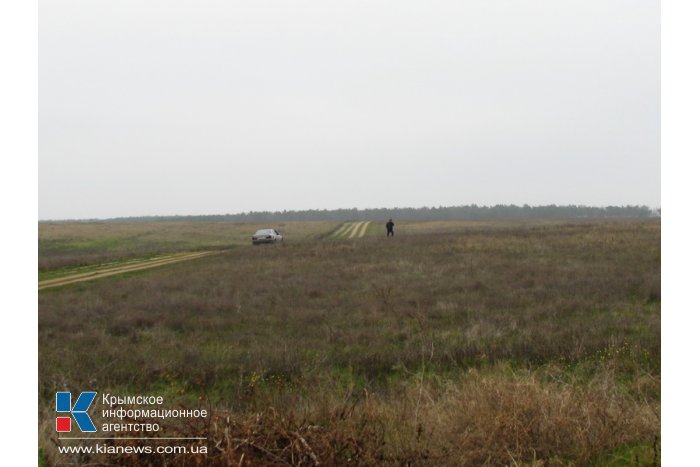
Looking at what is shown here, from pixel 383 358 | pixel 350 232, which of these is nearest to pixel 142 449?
pixel 383 358

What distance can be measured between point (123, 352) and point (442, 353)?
18.2ft

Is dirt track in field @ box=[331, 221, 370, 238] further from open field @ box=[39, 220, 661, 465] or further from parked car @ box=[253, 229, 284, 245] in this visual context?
open field @ box=[39, 220, 661, 465]

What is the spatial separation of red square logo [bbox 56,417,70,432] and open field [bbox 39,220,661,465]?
107 millimetres

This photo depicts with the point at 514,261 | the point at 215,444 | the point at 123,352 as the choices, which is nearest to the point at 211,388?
the point at 123,352

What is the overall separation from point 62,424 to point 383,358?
14.7ft

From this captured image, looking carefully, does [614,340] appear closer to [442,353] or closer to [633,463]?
[442,353]

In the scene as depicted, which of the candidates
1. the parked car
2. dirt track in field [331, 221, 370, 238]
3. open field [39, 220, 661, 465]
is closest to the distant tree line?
dirt track in field [331, 221, 370, 238]

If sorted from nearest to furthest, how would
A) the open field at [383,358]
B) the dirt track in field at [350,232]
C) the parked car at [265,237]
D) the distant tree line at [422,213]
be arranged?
1. the open field at [383,358]
2. the parked car at [265,237]
3. the dirt track in field at [350,232]
4. the distant tree line at [422,213]

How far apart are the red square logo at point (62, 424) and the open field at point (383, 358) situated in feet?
0.35

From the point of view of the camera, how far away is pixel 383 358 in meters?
6.94

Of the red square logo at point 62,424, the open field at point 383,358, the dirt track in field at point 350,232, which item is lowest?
the open field at point 383,358

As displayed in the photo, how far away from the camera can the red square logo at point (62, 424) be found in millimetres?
3656

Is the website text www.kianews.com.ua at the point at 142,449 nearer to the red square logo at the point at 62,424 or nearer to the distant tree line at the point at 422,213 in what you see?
the red square logo at the point at 62,424

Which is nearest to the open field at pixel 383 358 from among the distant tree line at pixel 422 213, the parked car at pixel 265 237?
the parked car at pixel 265 237
